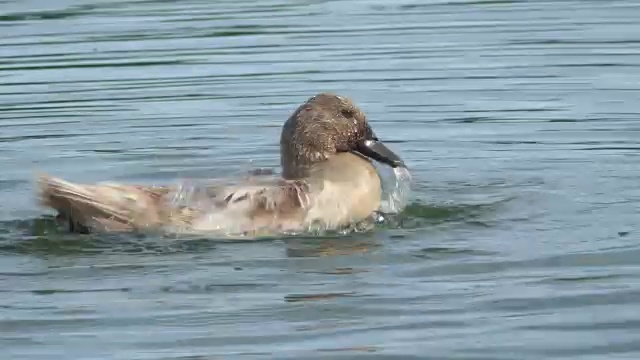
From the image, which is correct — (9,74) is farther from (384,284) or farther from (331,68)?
(384,284)

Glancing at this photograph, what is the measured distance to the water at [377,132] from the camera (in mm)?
8180

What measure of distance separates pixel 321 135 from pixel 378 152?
1.28 ft

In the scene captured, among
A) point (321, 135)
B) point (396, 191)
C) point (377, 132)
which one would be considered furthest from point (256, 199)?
point (377, 132)

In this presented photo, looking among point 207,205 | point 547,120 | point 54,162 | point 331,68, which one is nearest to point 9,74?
point 331,68

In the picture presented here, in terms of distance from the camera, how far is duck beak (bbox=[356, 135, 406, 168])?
11.0 meters

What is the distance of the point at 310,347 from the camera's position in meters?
7.88

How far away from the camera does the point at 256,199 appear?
10.3 m

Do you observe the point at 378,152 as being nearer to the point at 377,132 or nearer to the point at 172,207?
the point at 172,207

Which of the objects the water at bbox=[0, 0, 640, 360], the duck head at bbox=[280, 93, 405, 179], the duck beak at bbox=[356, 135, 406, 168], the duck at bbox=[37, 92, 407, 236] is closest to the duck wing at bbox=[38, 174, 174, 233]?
the duck at bbox=[37, 92, 407, 236]

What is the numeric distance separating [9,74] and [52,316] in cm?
820

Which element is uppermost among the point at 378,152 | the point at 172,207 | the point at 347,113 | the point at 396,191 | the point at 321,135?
the point at 347,113

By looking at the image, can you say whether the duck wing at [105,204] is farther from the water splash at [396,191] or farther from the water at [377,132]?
the water splash at [396,191]

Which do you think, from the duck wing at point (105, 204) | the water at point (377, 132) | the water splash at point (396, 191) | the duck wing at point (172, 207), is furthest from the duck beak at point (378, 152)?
the duck wing at point (105, 204)

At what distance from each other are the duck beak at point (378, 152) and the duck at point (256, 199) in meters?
0.01
